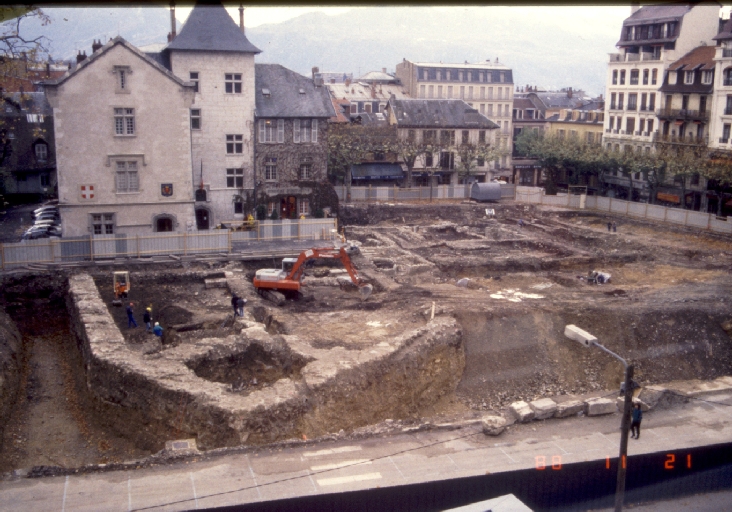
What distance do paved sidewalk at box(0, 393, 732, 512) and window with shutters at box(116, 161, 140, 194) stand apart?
24907 millimetres

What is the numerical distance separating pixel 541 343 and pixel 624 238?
24.3 m

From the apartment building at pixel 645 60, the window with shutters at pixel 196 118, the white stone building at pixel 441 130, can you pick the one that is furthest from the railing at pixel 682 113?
the window with shutters at pixel 196 118

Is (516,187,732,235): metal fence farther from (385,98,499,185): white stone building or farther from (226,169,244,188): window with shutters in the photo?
(226,169,244,188): window with shutters

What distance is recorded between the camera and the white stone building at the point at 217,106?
4444 cm

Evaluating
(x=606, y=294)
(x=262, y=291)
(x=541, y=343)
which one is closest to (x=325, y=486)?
(x=541, y=343)

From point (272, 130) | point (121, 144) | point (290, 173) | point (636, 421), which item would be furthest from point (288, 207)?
point (636, 421)

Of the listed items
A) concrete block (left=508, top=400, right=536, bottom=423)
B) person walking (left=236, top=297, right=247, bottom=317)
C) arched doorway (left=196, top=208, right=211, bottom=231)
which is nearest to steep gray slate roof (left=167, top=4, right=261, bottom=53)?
arched doorway (left=196, top=208, right=211, bottom=231)

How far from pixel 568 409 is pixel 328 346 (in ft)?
31.5

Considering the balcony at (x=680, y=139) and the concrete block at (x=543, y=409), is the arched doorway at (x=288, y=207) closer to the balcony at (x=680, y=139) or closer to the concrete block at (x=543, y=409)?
the concrete block at (x=543, y=409)

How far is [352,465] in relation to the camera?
51.9 feet

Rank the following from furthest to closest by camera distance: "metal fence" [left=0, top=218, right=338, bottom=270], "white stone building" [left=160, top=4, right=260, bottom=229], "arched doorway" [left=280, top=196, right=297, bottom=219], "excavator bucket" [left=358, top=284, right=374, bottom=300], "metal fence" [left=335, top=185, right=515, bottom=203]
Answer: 1. "metal fence" [left=335, top=185, right=515, bottom=203]
2. "arched doorway" [left=280, top=196, right=297, bottom=219]
3. "white stone building" [left=160, top=4, right=260, bottom=229]
4. "metal fence" [left=0, top=218, right=338, bottom=270]
5. "excavator bucket" [left=358, top=284, right=374, bottom=300]

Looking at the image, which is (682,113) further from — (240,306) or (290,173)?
(240,306)

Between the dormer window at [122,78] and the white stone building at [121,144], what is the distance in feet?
0.18

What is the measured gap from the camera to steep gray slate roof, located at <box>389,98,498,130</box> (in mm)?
68562
